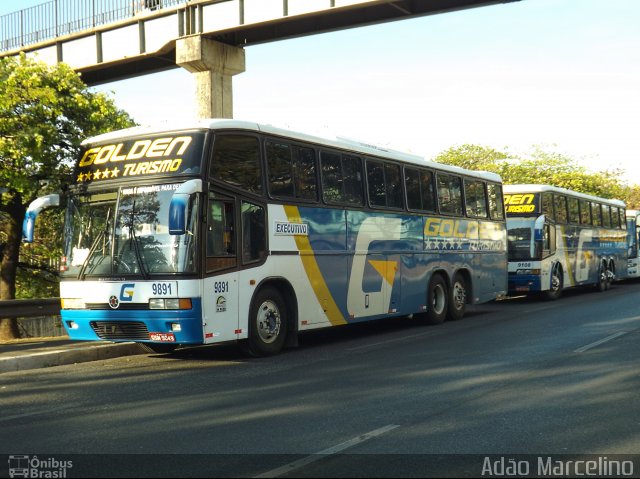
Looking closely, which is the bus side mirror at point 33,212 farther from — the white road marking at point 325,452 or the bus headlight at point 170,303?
the white road marking at point 325,452

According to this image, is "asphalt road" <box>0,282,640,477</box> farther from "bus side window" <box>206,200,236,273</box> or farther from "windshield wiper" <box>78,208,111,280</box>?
"bus side window" <box>206,200,236,273</box>

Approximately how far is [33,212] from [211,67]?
13.3 m

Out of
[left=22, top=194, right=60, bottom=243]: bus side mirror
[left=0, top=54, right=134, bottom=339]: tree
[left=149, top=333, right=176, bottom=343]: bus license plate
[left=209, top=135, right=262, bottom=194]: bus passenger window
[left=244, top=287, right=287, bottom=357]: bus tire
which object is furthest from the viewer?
[left=0, top=54, right=134, bottom=339]: tree

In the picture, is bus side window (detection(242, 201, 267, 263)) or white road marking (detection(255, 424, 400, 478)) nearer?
white road marking (detection(255, 424, 400, 478))

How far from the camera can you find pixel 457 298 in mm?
17422

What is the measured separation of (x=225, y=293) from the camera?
10.5m

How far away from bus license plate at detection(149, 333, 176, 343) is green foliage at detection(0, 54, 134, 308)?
6.42 metres

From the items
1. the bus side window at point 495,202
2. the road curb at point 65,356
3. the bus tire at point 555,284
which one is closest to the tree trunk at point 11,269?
the road curb at point 65,356

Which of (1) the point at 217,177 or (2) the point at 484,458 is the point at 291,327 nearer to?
(1) the point at 217,177

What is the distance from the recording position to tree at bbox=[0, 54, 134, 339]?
1656cm

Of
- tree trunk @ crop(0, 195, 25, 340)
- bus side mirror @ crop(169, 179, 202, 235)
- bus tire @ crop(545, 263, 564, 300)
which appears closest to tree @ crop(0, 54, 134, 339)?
tree trunk @ crop(0, 195, 25, 340)

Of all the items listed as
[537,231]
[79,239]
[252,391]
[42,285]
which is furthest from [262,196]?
[42,285]

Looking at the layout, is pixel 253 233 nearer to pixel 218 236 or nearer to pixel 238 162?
pixel 218 236

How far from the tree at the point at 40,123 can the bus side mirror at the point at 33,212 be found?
539 centimetres
